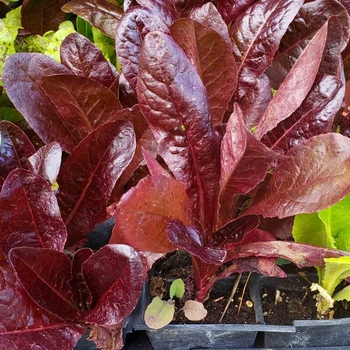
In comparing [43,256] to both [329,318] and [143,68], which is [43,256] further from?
[329,318]

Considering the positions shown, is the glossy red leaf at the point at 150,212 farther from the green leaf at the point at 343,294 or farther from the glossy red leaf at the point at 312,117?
the green leaf at the point at 343,294

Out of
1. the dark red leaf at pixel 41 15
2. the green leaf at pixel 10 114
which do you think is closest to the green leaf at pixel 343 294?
the green leaf at pixel 10 114

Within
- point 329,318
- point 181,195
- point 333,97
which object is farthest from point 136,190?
point 329,318

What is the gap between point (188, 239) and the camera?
0.49m

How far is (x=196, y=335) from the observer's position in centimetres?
65

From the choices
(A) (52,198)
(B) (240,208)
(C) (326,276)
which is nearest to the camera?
(A) (52,198)

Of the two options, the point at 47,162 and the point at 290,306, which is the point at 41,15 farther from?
the point at 290,306

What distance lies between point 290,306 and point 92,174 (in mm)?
335

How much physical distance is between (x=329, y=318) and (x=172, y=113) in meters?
0.37

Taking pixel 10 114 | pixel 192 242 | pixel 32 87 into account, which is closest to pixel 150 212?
pixel 192 242

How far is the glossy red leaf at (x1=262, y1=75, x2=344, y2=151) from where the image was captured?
572 millimetres

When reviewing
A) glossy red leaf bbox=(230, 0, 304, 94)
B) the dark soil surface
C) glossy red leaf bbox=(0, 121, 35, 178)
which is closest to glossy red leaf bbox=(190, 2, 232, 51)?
glossy red leaf bbox=(230, 0, 304, 94)

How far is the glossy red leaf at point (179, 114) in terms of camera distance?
1.58 feet

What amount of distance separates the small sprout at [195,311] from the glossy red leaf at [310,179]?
14 cm
